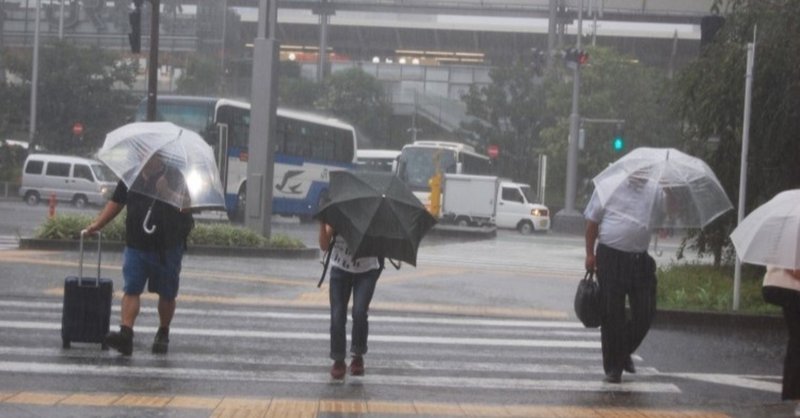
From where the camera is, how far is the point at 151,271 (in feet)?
37.2

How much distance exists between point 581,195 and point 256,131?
36919mm

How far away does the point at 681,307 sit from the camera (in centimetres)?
1568

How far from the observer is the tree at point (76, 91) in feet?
192

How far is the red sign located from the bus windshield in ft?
30.0

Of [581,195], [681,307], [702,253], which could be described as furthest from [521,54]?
[681,307]

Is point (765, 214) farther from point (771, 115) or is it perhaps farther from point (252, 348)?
point (771, 115)

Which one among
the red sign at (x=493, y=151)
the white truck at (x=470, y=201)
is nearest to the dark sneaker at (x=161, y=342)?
the white truck at (x=470, y=201)

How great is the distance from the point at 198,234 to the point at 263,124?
325 centimetres

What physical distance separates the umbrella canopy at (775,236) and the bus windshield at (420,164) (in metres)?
41.2

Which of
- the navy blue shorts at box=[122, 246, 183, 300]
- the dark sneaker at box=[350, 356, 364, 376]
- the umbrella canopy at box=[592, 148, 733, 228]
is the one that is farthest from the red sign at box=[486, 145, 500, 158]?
the dark sneaker at box=[350, 356, 364, 376]

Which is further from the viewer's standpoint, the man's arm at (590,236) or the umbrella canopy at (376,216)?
the man's arm at (590,236)

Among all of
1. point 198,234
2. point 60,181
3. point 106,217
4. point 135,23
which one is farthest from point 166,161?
point 60,181

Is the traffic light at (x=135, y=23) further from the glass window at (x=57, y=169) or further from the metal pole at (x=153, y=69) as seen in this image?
the glass window at (x=57, y=169)

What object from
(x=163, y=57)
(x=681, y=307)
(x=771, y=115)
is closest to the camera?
(x=681, y=307)
